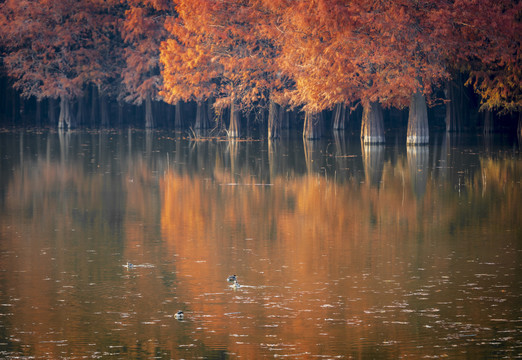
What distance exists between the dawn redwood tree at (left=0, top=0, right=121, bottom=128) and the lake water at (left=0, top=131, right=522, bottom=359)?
41.1 metres

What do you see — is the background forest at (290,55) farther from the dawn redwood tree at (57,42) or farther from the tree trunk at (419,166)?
the tree trunk at (419,166)

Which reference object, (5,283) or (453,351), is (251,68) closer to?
(5,283)

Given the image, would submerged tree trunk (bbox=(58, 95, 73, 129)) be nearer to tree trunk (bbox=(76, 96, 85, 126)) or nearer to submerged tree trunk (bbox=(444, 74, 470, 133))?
tree trunk (bbox=(76, 96, 85, 126))

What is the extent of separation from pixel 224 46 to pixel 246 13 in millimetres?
2654

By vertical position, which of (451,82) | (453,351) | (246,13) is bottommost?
(453,351)

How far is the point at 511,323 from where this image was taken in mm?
11742

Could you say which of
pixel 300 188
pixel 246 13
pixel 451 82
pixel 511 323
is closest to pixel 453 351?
pixel 511 323

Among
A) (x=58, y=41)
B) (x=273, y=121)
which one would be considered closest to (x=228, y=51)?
(x=273, y=121)

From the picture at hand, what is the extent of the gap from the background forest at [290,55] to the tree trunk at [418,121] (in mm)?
56

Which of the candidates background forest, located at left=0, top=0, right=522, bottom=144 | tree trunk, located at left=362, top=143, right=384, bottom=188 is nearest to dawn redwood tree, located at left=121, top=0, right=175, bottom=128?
background forest, located at left=0, top=0, right=522, bottom=144

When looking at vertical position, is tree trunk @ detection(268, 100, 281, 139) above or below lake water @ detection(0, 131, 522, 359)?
above

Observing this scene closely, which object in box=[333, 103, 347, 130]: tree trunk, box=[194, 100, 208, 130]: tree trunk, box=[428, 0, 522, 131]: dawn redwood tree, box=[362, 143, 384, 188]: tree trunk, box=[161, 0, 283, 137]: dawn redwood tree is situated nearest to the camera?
box=[362, 143, 384, 188]: tree trunk

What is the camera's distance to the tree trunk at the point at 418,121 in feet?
151

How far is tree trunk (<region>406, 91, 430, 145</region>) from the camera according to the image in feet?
151
